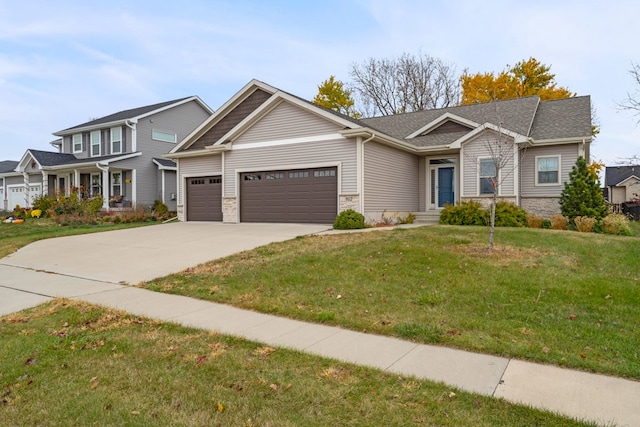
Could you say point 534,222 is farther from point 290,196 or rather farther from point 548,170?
point 290,196

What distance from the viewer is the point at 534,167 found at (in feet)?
53.5

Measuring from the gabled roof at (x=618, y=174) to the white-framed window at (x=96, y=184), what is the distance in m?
46.1

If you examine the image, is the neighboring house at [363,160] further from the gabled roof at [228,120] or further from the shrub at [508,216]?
the shrub at [508,216]

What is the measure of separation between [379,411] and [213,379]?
4.84 ft

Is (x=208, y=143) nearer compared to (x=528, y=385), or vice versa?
(x=528, y=385)

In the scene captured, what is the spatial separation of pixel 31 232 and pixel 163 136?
12238mm

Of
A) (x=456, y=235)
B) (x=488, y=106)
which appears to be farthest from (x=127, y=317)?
(x=488, y=106)

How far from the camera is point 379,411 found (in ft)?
9.66

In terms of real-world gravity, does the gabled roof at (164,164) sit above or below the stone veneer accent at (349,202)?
above

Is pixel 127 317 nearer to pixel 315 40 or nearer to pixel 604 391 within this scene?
pixel 604 391

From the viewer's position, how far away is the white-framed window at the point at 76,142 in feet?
91.6

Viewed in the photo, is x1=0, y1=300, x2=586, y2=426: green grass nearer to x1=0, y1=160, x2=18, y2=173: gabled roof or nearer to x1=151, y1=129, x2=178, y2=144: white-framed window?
x1=151, y1=129, x2=178, y2=144: white-framed window

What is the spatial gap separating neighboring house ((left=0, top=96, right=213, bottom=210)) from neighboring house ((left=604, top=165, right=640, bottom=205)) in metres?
40.8

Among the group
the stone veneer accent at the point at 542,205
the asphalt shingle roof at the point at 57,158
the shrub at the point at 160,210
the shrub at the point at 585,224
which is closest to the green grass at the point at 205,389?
the shrub at the point at 585,224
